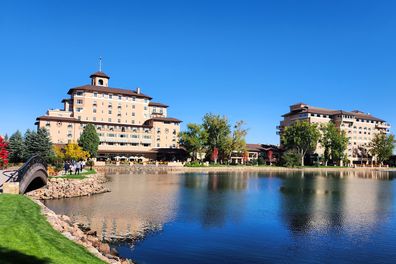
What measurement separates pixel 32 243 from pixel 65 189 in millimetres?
25556

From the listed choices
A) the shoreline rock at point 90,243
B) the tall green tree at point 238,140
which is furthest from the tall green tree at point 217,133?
the shoreline rock at point 90,243

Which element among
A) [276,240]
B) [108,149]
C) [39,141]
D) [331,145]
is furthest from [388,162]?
[276,240]

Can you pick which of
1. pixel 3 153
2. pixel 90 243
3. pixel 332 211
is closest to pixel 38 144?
pixel 3 153

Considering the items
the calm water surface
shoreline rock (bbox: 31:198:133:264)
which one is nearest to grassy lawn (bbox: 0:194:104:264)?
shoreline rock (bbox: 31:198:133:264)

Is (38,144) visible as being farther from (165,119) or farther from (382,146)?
(382,146)

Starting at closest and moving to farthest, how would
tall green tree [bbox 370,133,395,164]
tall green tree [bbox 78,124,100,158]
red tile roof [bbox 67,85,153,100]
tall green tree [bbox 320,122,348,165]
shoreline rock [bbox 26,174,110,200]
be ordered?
shoreline rock [bbox 26,174,110,200] < tall green tree [bbox 78,124,100,158] < red tile roof [bbox 67,85,153,100] < tall green tree [bbox 320,122,348,165] < tall green tree [bbox 370,133,395,164]

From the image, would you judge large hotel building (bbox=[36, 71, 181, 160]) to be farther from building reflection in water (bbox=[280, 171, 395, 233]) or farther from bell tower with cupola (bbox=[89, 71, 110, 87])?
building reflection in water (bbox=[280, 171, 395, 233])

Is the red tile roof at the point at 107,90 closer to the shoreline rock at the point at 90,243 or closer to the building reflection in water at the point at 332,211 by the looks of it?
the building reflection in water at the point at 332,211

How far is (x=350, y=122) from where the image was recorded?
139m

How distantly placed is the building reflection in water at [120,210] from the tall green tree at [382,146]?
126702 mm

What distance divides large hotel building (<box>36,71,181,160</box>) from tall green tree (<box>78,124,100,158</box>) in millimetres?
6776

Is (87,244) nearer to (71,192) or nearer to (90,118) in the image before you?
(71,192)

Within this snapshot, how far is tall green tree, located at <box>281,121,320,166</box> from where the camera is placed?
390 ft

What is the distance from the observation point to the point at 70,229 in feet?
58.6
